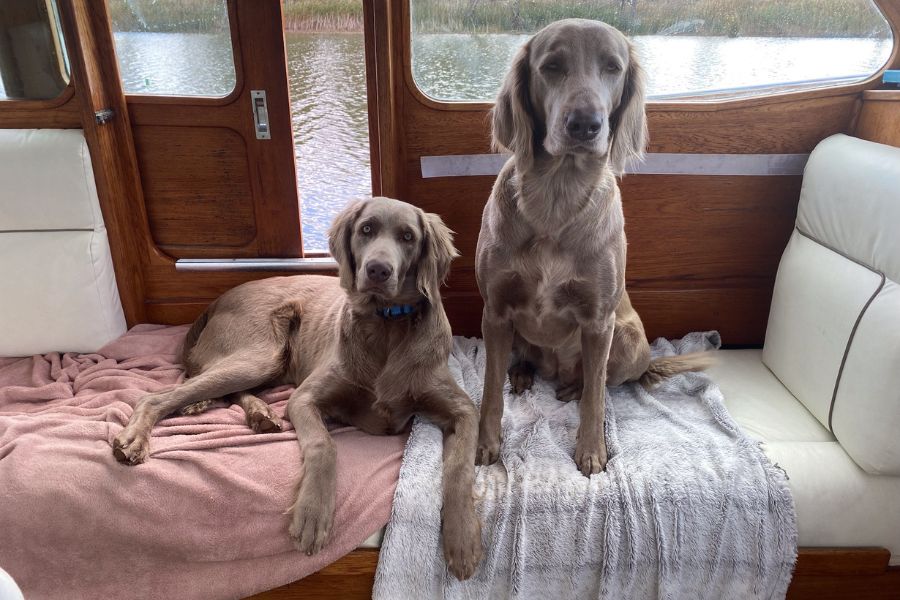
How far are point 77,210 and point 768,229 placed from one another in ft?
8.34

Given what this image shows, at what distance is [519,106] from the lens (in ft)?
5.17

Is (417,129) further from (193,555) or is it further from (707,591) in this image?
(707,591)

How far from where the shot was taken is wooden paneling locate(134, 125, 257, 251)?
222 centimetres

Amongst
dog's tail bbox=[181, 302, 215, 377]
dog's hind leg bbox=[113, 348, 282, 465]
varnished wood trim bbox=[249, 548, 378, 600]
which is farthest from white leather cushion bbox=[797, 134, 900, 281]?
dog's tail bbox=[181, 302, 215, 377]

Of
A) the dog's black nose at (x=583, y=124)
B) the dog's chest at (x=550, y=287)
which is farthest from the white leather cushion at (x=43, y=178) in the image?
the dog's black nose at (x=583, y=124)

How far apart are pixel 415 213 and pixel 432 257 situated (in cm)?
14

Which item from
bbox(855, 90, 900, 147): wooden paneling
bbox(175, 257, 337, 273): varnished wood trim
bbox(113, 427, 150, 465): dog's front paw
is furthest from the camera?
bbox(175, 257, 337, 273): varnished wood trim

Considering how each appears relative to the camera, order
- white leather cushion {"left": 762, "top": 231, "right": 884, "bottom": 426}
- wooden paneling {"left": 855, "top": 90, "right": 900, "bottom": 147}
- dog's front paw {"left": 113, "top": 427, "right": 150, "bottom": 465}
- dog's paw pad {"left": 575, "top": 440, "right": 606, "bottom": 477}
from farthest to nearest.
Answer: wooden paneling {"left": 855, "top": 90, "right": 900, "bottom": 147} < white leather cushion {"left": 762, "top": 231, "right": 884, "bottom": 426} < dog's paw pad {"left": 575, "top": 440, "right": 606, "bottom": 477} < dog's front paw {"left": 113, "top": 427, "right": 150, "bottom": 465}

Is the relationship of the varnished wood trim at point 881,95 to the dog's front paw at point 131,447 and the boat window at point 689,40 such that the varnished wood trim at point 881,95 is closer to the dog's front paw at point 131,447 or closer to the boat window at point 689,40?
the boat window at point 689,40

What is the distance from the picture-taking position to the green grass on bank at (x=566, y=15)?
6.82 ft

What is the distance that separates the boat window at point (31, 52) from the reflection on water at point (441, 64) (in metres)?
0.21

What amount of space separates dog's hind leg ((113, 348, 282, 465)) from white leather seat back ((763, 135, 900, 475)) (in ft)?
5.57

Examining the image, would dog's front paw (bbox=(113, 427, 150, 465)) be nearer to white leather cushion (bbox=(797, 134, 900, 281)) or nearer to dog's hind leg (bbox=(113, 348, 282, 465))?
dog's hind leg (bbox=(113, 348, 282, 465))

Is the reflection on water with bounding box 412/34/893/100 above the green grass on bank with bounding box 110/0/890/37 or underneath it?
underneath
